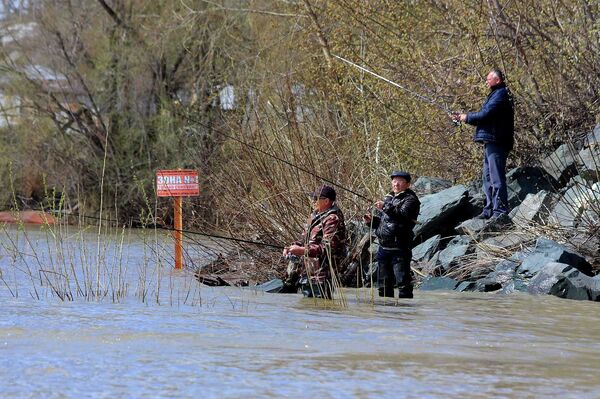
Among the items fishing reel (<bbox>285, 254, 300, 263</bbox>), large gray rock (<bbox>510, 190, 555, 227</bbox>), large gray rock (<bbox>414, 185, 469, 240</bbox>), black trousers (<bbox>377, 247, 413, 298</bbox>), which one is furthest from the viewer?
large gray rock (<bbox>414, 185, 469, 240</bbox>)

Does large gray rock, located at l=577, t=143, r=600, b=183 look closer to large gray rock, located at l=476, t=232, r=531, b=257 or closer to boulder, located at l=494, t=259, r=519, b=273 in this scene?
large gray rock, located at l=476, t=232, r=531, b=257

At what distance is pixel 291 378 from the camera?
8.09 meters

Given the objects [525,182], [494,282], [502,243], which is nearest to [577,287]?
[494,282]

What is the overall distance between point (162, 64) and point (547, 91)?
16160mm

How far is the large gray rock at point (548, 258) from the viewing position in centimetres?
1363

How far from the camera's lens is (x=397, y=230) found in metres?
12.3

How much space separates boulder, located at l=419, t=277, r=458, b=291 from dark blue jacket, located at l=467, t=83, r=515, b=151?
1829 mm

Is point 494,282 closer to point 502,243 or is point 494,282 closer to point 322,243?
point 502,243

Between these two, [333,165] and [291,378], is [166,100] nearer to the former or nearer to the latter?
[333,165]

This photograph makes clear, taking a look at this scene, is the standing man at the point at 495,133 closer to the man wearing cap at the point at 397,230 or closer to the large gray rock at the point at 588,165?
the large gray rock at the point at 588,165

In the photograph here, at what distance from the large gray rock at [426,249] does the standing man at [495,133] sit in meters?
0.66

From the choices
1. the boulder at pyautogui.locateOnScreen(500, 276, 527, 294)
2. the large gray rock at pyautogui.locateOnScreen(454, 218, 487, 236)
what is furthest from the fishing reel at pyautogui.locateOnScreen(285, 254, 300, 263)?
the large gray rock at pyautogui.locateOnScreen(454, 218, 487, 236)

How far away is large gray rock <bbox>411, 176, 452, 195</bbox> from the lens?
687 inches

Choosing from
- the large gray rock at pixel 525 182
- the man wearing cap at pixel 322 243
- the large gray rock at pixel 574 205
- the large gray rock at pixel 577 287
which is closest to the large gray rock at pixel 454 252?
the large gray rock at pixel 574 205
